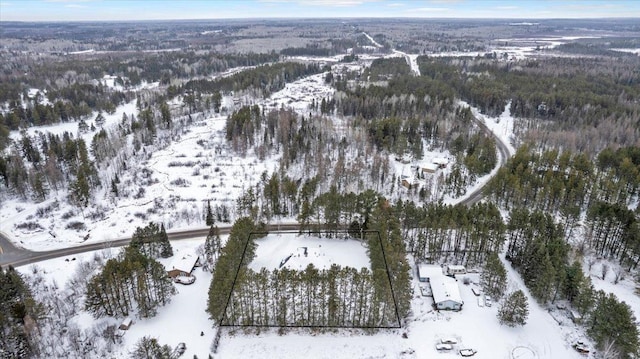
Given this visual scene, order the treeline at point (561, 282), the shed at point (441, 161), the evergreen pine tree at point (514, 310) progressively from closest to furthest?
1. the treeline at point (561, 282)
2. the evergreen pine tree at point (514, 310)
3. the shed at point (441, 161)

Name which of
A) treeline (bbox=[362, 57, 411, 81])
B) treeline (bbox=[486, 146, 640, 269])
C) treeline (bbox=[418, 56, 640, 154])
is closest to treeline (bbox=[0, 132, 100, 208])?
treeline (bbox=[486, 146, 640, 269])

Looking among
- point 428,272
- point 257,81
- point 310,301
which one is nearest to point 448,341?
point 428,272

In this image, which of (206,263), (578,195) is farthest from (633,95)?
(206,263)

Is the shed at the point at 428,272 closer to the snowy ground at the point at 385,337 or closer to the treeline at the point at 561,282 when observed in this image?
the snowy ground at the point at 385,337

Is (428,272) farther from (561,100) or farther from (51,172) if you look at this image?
(561,100)

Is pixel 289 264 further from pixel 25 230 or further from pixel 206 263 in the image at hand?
pixel 25 230

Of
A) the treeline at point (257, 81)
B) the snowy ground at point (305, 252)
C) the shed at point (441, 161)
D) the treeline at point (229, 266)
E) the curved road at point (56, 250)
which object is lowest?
the curved road at point (56, 250)

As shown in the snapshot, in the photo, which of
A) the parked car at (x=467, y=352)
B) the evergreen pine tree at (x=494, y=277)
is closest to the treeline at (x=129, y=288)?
the parked car at (x=467, y=352)
